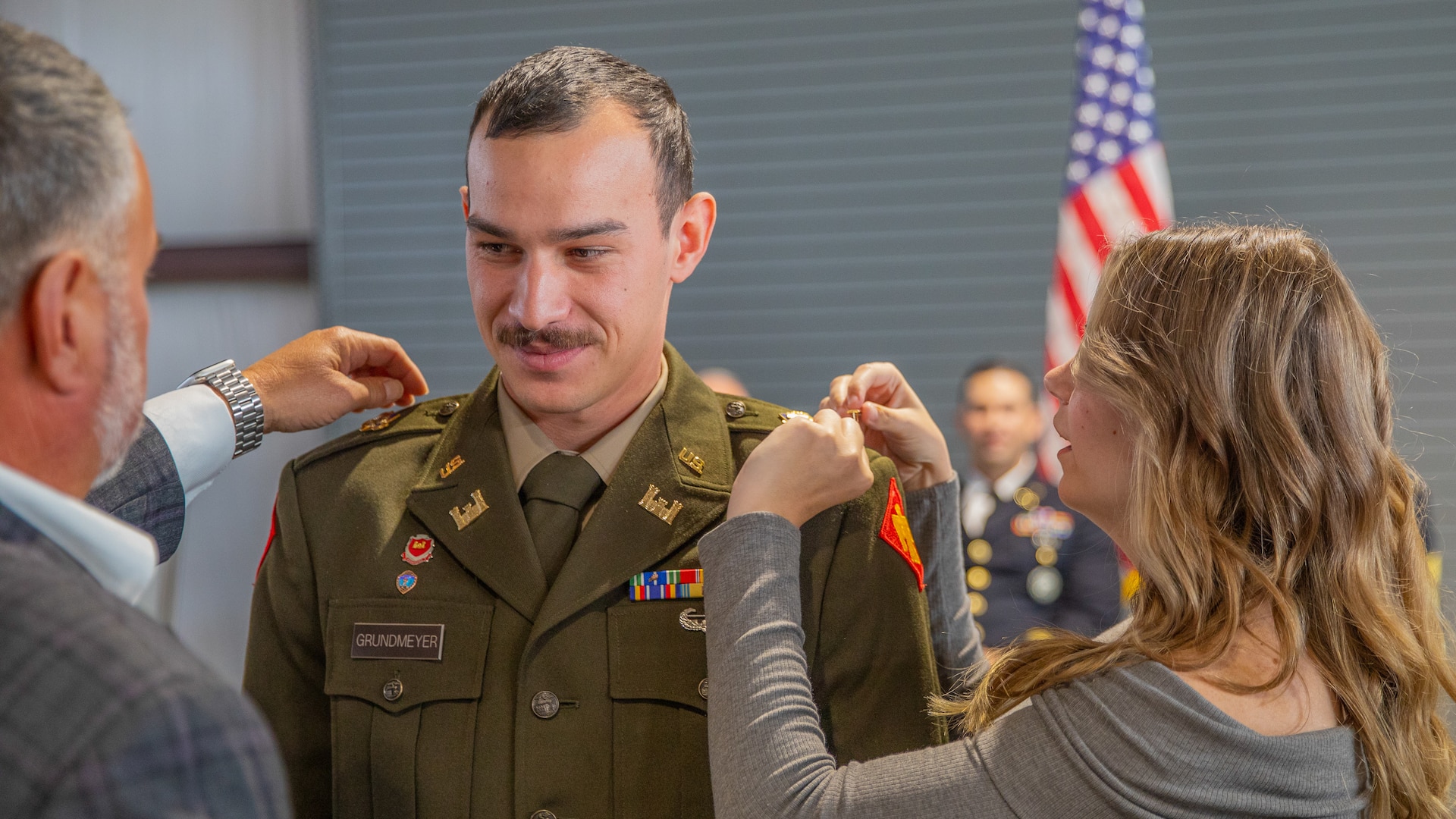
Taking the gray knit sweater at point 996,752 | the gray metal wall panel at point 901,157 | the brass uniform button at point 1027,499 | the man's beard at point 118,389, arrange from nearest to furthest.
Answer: the man's beard at point 118,389 < the gray knit sweater at point 996,752 < the brass uniform button at point 1027,499 < the gray metal wall panel at point 901,157

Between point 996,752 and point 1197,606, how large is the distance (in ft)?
0.83

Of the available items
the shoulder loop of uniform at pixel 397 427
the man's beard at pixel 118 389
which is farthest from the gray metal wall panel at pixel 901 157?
the man's beard at pixel 118 389

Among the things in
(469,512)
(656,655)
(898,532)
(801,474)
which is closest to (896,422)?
(898,532)

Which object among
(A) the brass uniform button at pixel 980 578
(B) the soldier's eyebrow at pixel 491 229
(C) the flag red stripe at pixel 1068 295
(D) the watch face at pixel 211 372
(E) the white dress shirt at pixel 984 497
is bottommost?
(A) the brass uniform button at pixel 980 578

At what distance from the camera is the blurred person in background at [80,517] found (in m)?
0.69

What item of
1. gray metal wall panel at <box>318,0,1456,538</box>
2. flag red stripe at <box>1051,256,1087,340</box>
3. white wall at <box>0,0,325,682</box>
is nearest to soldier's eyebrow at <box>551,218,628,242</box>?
flag red stripe at <box>1051,256,1087,340</box>

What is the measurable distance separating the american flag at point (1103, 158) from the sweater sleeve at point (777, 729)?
3.11 m

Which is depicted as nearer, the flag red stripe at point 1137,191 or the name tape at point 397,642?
the name tape at point 397,642

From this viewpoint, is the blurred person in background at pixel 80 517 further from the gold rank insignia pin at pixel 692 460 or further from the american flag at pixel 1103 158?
the american flag at pixel 1103 158

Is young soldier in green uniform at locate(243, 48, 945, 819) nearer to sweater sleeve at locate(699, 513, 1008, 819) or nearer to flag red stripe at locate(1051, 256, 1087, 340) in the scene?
sweater sleeve at locate(699, 513, 1008, 819)

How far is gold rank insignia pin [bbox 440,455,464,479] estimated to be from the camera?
1482mm

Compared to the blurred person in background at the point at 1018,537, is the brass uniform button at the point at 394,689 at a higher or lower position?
higher

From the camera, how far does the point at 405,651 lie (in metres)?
1.38

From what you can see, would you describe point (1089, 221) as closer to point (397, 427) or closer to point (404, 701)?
point (397, 427)
